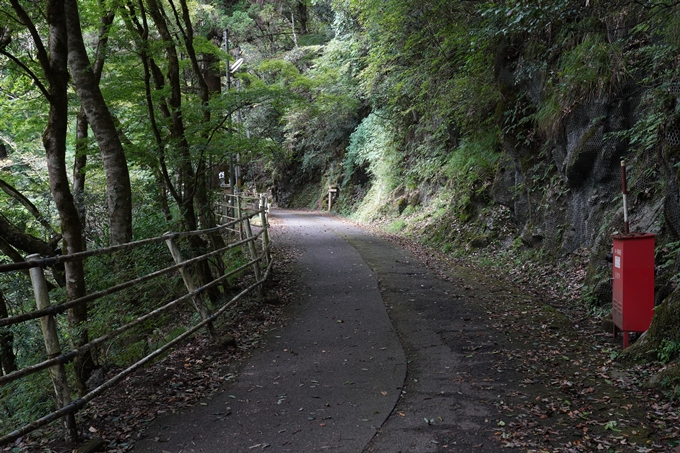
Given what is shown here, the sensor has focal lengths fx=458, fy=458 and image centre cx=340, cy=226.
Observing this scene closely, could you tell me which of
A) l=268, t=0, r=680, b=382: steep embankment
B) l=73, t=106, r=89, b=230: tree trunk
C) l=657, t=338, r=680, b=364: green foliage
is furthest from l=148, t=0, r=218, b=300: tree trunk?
l=657, t=338, r=680, b=364: green foliage

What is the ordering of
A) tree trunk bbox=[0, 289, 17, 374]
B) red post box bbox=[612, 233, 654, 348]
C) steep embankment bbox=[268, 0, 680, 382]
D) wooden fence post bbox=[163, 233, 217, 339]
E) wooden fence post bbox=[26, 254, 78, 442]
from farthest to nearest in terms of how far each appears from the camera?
1. tree trunk bbox=[0, 289, 17, 374]
2. steep embankment bbox=[268, 0, 680, 382]
3. wooden fence post bbox=[163, 233, 217, 339]
4. red post box bbox=[612, 233, 654, 348]
5. wooden fence post bbox=[26, 254, 78, 442]

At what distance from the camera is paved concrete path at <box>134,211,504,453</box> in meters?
3.68

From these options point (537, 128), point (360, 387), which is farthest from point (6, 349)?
point (537, 128)

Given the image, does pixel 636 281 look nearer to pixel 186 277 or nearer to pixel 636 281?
pixel 636 281

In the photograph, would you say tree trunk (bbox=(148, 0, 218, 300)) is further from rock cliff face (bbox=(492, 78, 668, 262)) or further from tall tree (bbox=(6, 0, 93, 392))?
rock cliff face (bbox=(492, 78, 668, 262))

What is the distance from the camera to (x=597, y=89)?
26.3 feet

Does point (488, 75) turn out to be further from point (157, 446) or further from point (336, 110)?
point (336, 110)

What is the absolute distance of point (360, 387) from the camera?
4.68 meters

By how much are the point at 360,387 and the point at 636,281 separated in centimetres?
339

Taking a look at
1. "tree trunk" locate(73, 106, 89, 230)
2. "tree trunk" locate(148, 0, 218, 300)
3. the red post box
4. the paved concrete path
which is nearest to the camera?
the paved concrete path

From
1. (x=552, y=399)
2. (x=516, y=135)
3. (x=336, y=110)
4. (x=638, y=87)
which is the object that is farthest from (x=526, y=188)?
(x=336, y=110)

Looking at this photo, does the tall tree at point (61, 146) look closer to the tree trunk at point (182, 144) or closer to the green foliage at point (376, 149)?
the tree trunk at point (182, 144)

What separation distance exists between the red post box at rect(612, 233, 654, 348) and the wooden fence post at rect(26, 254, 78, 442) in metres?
5.69

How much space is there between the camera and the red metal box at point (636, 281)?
5.20 meters
